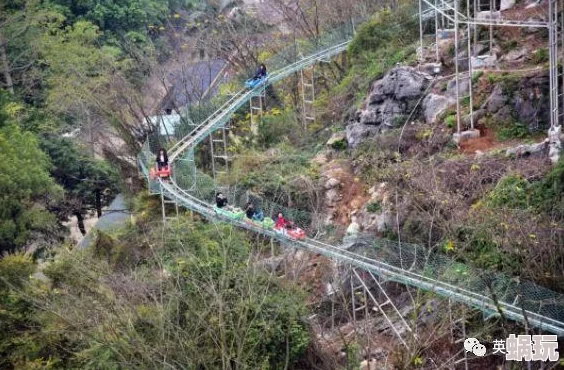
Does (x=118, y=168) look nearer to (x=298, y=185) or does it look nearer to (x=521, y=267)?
(x=298, y=185)

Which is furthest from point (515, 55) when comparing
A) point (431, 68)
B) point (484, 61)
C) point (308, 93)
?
point (308, 93)

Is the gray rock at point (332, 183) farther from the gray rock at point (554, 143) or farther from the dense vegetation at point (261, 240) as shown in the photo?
the gray rock at point (554, 143)

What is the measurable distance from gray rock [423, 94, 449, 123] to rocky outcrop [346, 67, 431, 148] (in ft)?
1.71

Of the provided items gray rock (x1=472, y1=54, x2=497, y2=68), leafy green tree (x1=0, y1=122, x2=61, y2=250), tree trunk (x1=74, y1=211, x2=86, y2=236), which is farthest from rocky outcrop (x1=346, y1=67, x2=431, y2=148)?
tree trunk (x1=74, y1=211, x2=86, y2=236)

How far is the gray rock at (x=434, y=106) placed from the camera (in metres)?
22.9

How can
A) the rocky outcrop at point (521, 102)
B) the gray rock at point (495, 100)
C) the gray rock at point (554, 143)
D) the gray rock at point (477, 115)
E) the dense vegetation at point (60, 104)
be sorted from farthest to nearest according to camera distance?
the dense vegetation at point (60, 104) < the gray rock at point (477, 115) < the gray rock at point (495, 100) < the rocky outcrop at point (521, 102) < the gray rock at point (554, 143)

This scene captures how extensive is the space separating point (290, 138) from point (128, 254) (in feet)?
25.2

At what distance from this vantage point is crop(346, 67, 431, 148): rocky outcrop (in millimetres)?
23797

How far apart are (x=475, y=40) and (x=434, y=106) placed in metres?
2.12

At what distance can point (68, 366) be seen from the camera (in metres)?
18.1

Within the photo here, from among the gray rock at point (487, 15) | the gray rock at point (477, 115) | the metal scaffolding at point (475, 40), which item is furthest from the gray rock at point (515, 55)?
the gray rock at point (477, 115)

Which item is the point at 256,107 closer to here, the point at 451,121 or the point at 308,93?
the point at 308,93

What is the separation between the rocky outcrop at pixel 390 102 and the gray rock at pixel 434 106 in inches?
20.6

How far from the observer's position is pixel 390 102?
79.0 feet
